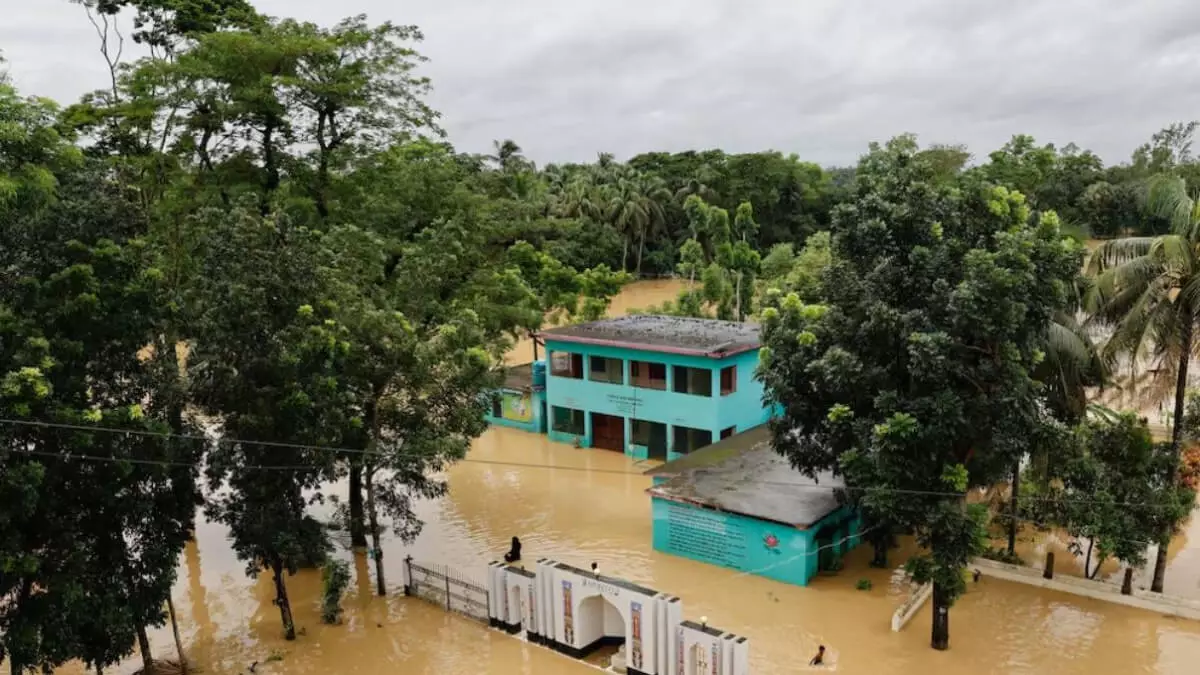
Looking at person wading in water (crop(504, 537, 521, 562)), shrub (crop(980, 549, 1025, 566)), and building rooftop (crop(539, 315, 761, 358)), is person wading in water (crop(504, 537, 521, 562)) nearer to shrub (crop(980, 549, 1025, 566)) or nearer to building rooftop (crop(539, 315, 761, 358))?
building rooftop (crop(539, 315, 761, 358))

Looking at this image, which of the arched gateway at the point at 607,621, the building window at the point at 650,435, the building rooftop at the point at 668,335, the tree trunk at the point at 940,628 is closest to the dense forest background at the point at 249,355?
the tree trunk at the point at 940,628

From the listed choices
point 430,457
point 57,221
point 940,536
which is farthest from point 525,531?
point 57,221

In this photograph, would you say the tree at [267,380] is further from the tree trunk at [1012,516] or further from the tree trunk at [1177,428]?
the tree trunk at [1177,428]

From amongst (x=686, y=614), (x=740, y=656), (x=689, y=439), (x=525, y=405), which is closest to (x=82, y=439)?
(x=740, y=656)

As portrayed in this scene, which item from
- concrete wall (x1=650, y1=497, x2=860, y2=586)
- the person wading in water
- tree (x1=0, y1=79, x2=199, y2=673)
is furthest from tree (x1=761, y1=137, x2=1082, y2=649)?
tree (x1=0, y1=79, x2=199, y2=673)

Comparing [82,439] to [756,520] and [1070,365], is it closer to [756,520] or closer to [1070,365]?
[756,520]
